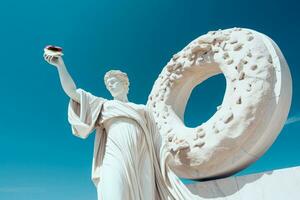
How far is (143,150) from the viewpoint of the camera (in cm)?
411

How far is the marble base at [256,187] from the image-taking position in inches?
137

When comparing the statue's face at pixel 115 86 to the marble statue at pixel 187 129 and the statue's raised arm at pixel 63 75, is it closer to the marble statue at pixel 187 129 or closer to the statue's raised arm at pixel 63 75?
the marble statue at pixel 187 129

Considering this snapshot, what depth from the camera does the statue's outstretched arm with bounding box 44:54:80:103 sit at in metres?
4.11

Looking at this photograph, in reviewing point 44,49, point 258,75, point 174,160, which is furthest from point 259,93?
point 44,49

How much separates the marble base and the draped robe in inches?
19.2

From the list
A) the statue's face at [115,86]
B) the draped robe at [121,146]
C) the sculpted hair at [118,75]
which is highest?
the sculpted hair at [118,75]

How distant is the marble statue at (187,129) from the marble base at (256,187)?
0.21 meters

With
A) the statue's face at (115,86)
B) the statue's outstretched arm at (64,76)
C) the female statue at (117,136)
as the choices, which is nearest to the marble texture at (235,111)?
the female statue at (117,136)

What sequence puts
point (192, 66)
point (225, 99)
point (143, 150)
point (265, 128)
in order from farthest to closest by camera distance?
point (192, 66)
point (225, 99)
point (143, 150)
point (265, 128)

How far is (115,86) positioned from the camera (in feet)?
14.6

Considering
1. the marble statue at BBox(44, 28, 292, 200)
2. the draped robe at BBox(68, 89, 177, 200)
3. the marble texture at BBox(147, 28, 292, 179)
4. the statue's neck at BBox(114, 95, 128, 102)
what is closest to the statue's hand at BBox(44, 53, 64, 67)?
the marble statue at BBox(44, 28, 292, 200)

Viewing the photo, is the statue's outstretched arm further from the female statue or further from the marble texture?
the marble texture

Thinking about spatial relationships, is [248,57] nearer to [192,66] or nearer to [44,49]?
[192,66]

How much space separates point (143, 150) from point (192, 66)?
69.1 inches
